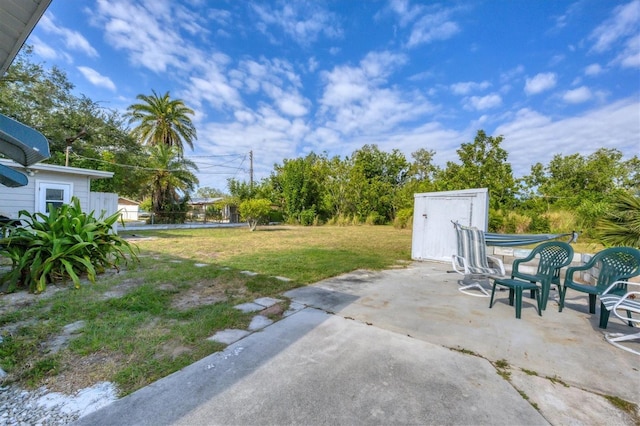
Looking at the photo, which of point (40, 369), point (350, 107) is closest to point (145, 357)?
point (40, 369)

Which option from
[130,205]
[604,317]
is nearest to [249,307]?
[604,317]

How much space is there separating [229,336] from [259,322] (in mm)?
406

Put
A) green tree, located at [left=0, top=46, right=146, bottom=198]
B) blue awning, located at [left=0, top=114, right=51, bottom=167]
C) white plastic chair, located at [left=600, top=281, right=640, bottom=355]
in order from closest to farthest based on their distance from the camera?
blue awning, located at [left=0, top=114, right=51, bottom=167] → white plastic chair, located at [left=600, top=281, right=640, bottom=355] → green tree, located at [left=0, top=46, right=146, bottom=198]

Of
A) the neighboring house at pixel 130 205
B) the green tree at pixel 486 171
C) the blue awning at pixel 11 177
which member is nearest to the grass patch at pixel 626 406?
the blue awning at pixel 11 177

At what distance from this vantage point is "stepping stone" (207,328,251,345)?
242cm

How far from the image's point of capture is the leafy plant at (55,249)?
12.7 feet

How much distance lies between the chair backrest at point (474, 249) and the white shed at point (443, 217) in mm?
1982

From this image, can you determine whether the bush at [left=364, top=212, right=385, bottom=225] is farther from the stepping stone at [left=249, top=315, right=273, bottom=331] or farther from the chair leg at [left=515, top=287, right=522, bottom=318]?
the stepping stone at [left=249, top=315, right=273, bottom=331]

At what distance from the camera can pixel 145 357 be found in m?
2.10

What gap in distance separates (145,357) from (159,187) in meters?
21.1

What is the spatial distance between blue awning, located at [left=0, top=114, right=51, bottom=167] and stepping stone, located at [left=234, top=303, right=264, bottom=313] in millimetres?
2267

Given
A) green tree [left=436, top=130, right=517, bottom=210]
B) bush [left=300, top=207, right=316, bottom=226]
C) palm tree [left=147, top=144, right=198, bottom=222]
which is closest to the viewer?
green tree [left=436, top=130, right=517, bottom=210]

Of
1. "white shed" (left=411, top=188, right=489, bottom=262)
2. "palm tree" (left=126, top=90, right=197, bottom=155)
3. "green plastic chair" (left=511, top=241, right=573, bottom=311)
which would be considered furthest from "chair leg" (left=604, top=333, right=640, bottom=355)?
"palm tree" (left=126, top=90, right=197, bottom=155)

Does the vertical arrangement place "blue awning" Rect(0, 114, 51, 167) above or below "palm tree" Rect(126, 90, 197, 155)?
below
